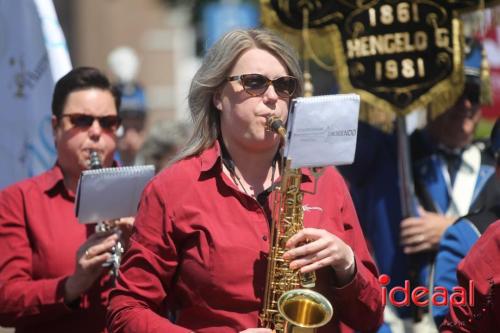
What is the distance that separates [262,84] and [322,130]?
1.19ft

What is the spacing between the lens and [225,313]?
153 inches

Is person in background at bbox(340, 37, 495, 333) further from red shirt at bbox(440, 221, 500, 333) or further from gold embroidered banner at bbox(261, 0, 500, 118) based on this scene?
red shirt at bbox(440, 221, 500, 333)

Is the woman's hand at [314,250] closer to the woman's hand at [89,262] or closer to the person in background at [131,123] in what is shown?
the woman's hand at [89,262]

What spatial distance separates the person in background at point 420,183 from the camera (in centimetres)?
594

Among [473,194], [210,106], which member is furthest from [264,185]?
[473,194]

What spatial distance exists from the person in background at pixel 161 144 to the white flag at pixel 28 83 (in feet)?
8.00

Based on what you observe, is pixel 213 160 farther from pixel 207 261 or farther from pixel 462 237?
pixel 462 237

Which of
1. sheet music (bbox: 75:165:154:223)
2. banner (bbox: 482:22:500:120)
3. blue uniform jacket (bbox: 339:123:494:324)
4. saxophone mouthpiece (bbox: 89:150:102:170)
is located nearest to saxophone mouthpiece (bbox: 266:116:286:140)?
sheet music (bbox: 75:165:154:223)

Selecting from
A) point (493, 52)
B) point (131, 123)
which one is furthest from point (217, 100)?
point (493, 52)

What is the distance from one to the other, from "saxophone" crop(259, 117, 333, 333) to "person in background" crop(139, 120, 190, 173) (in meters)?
4.63

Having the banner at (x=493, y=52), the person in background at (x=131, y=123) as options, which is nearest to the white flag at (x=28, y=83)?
the person in background at (x=131, y=123)

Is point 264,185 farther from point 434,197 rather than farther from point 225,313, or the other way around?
point 434,197

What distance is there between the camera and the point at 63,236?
4969 mm

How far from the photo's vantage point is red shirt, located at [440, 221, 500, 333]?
12.7 feet
